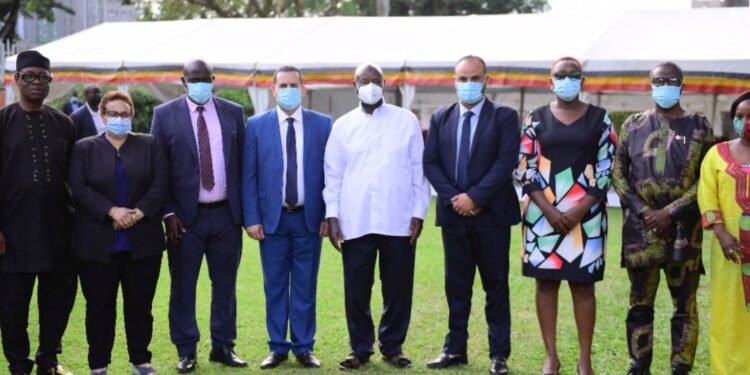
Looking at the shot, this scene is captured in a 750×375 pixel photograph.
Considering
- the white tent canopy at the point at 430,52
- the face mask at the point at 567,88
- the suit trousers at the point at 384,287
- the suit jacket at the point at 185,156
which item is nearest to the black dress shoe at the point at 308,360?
the suit trousers at the point at 384,287

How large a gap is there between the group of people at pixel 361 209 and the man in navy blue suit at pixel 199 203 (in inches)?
0.5

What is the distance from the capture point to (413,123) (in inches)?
256

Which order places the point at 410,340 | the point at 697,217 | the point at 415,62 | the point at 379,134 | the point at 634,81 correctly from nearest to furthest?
1. the point at 697,217
2. the point at 379,134
3. the point at 410,340
4. the point at 634,81
5. the point at 415,62

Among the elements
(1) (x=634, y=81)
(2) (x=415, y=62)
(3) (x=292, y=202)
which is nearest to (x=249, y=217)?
(3) (x=292, y=202)

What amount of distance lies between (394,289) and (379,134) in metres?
1.06

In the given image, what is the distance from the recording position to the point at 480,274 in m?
6.38

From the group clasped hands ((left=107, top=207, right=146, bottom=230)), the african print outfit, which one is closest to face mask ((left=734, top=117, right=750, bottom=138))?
the african print outfit

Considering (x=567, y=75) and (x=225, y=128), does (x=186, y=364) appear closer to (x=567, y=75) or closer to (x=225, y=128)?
(x=225, y=128)

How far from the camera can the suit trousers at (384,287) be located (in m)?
6.48

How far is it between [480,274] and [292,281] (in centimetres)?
130

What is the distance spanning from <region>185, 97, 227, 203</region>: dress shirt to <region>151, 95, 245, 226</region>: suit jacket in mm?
28

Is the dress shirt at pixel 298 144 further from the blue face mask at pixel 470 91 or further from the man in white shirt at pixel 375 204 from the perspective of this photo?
the blue face mask at pixel 470 91

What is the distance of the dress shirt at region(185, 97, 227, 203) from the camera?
6.38m

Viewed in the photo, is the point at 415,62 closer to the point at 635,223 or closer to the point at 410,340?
the point at 410,340
